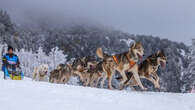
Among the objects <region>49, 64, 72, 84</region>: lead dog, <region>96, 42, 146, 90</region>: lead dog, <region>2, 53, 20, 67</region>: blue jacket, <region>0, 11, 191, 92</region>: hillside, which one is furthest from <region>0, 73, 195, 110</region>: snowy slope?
<region>0, 11, 191, 92</region>: hillside

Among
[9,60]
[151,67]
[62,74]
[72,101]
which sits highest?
[9,60]

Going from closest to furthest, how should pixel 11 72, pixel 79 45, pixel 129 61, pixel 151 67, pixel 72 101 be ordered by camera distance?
1. pixel 72 101
2. pixel 129 61
3. pixel 151 67
4. pixel 11 72
5. pixel 79 45

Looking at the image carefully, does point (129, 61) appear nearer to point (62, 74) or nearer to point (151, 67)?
point (151, 67)

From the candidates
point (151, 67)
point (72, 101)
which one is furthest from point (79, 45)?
point (72, 101)

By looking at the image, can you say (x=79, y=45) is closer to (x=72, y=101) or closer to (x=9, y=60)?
(x=9, y=60)

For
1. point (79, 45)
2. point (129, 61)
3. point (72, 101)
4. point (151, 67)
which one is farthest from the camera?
point (79, 45)

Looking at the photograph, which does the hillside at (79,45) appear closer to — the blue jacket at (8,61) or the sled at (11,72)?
the sled at (11,72)

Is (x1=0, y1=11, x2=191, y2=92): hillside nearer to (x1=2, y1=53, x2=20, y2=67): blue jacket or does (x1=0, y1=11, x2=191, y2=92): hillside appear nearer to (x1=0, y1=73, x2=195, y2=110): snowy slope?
(x1=2, y1=53, x2=20, y2=67): blue jacket

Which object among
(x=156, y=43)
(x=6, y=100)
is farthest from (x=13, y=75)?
(x=156, y=43)

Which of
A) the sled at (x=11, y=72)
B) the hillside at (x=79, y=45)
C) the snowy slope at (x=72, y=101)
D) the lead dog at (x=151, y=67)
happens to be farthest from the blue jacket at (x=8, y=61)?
the hillside at (x=79, y=45)

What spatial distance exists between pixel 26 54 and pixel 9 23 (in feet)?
91.8

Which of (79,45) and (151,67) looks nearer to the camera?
(151,67)

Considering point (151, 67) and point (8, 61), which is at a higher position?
point (8, 61)

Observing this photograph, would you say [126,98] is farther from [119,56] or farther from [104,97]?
[119,56]
